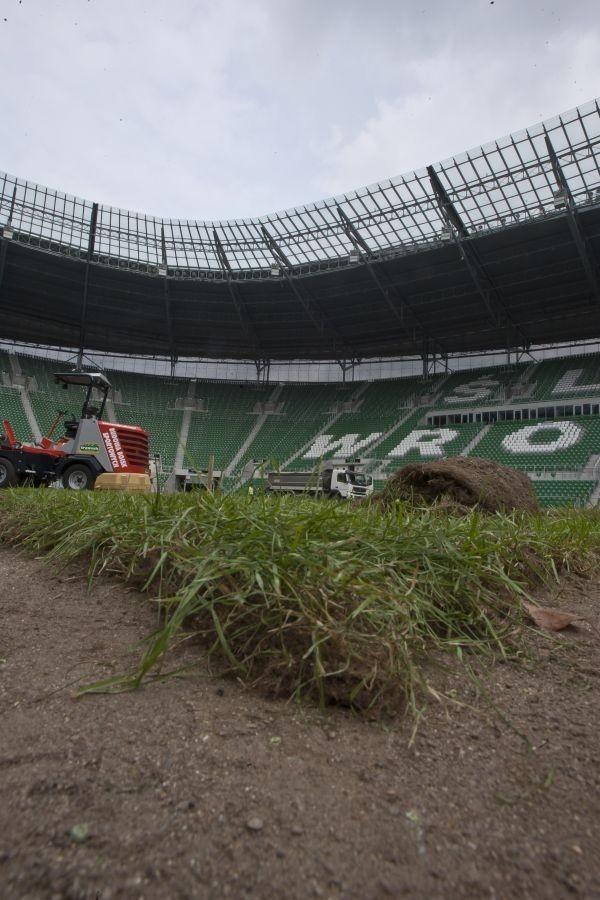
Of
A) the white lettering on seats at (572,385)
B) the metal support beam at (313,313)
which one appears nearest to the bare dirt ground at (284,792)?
the metal support beam at (313,313)

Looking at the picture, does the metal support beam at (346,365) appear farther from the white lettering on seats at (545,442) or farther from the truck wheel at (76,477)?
the truck wheel at (76,477)

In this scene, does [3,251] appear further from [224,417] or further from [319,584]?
[319,584]

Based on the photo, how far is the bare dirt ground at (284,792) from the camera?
0.86 metres

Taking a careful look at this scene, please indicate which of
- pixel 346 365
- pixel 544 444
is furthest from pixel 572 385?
pixel 346 365

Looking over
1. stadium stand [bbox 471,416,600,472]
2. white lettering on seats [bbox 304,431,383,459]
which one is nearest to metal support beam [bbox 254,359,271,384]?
white lettering on seats [bbox 304,431,383,459]

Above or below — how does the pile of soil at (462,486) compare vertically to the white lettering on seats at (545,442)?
below

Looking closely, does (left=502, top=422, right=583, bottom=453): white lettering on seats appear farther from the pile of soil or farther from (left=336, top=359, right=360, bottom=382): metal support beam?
the pile of soil

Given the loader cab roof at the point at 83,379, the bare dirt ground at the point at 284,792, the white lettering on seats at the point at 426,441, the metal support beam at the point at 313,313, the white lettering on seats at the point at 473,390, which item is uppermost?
the metal support beam at the point at 313,313

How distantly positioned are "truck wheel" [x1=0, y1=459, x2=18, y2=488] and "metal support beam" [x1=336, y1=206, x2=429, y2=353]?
20868 mm

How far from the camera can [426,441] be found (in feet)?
94.1

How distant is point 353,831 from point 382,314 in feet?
109

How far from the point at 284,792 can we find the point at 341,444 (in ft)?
99.4

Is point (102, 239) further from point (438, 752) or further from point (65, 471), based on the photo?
point (438, 752)

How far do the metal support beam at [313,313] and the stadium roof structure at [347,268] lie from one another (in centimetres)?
11
